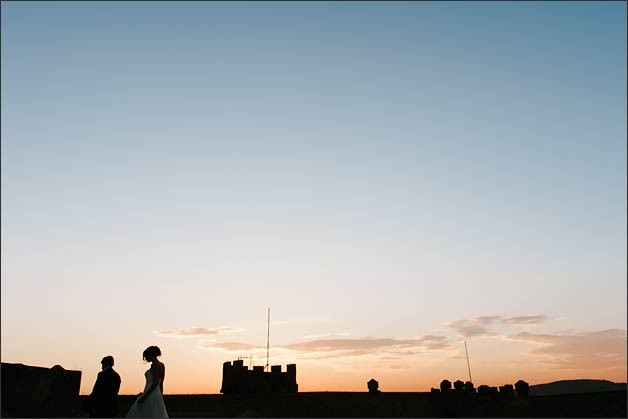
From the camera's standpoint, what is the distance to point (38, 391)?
1111 cm

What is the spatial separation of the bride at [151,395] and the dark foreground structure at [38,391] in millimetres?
2543

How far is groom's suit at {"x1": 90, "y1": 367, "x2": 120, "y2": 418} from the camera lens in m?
9.28

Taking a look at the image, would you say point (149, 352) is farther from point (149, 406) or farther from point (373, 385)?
point (373, 385)

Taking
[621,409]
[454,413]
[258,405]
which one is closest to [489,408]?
[454,413]

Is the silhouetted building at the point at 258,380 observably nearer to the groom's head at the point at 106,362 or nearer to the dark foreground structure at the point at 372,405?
the dark foreground structure at the point at 372,405

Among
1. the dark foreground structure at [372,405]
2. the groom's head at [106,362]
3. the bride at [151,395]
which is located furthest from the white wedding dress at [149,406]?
the dark foreground structure at [372,405]

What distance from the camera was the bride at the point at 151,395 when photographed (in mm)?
9555

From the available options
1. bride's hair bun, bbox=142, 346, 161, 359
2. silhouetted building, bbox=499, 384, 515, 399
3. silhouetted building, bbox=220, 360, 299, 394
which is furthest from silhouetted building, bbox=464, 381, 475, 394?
bride's hair bun, bbox=142, 346, 161, 359

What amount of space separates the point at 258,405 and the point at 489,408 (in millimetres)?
13199

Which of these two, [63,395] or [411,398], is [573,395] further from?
[63,395]

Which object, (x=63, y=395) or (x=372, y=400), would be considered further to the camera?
(x=372, y=400)

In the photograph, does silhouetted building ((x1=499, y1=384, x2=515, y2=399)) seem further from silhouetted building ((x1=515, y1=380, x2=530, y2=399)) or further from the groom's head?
the groom's head

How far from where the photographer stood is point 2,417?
1014 cm

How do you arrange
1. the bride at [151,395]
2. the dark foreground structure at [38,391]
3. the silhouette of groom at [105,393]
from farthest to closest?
the dark foreground structure at [38,391] < the bride at [151,395] < the silhouette of groom at [105,393]
